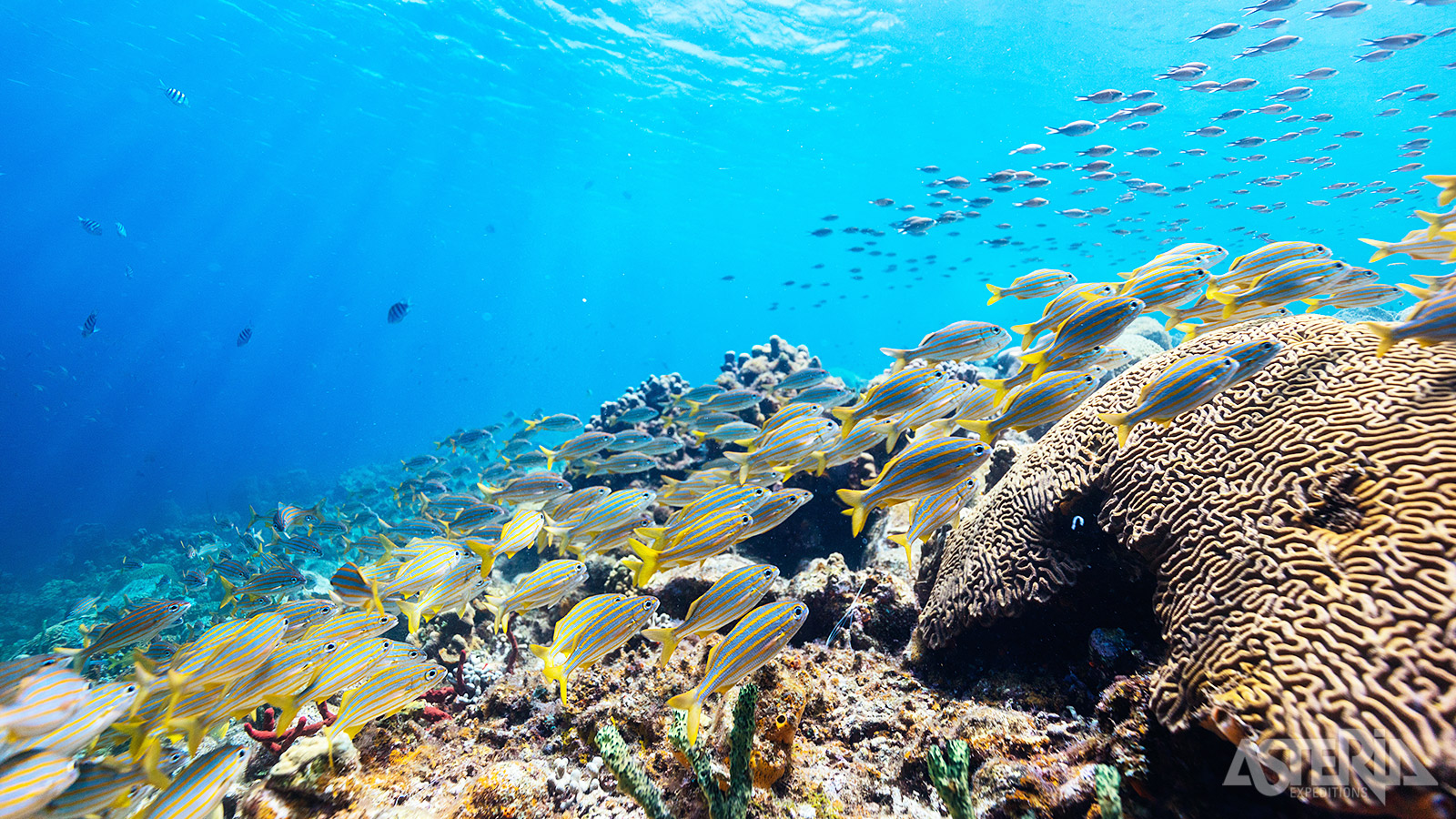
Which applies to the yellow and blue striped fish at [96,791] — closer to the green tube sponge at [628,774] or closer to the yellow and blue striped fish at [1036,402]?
the green tube sponge at [628,774]

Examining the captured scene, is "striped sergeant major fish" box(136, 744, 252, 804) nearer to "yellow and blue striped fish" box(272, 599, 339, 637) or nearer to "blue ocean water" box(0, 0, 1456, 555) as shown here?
"yellow and blue striped fish" box(272, 599, 339, 637)

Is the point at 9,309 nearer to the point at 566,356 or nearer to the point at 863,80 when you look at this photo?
the point at 566,356

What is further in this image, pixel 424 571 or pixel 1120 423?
pixel 424 571

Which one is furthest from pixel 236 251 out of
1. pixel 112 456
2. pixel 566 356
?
pixel 566 356

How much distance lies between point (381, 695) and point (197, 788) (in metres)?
0.77

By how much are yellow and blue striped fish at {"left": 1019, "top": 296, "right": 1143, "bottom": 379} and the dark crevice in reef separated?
0.97 m

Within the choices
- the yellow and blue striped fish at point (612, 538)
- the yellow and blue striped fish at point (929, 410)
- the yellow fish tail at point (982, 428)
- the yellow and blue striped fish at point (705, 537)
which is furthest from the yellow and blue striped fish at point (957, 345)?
the yellow and blue striped fish at point (612, 538)

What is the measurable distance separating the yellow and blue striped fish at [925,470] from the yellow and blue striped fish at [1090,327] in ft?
2.56

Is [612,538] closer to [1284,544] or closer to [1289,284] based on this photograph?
[1284,544]

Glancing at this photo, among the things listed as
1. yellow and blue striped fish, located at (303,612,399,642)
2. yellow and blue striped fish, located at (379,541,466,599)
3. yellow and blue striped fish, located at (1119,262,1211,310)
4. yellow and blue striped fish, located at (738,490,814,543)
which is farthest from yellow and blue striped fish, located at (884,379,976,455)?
yellow and blue striped fish, located at (303,612,399,642)

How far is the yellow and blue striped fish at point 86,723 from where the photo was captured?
2602mm

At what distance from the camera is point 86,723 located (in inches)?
108

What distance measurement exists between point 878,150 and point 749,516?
1510 inches

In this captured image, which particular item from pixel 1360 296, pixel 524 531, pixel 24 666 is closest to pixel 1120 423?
pixel 1360 296
